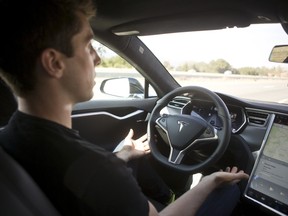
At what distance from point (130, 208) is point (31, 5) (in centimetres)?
81

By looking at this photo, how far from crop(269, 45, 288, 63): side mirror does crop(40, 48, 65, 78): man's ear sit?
129 centimetres

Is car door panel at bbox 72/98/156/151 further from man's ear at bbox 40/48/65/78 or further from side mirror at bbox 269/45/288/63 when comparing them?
man's ear at bbox 40/48/65/78

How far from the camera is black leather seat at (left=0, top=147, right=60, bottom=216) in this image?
3.69ft

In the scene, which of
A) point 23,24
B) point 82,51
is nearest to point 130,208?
point 82,51

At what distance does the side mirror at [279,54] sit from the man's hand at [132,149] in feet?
3.10

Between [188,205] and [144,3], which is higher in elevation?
[144,3]

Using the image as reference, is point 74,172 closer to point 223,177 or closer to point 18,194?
point 18,194

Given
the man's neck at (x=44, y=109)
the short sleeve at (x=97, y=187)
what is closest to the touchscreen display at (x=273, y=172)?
the short sleeve at (x=97, y=187)

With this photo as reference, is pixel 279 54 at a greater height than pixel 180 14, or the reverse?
pixel 180 14

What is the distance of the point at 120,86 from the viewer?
11.5ft

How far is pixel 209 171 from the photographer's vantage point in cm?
265

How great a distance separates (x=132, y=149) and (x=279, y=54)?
3.35ft

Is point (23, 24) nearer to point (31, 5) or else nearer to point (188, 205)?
point (31, 5)

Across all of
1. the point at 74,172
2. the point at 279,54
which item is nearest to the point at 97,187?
the point at 74,172
